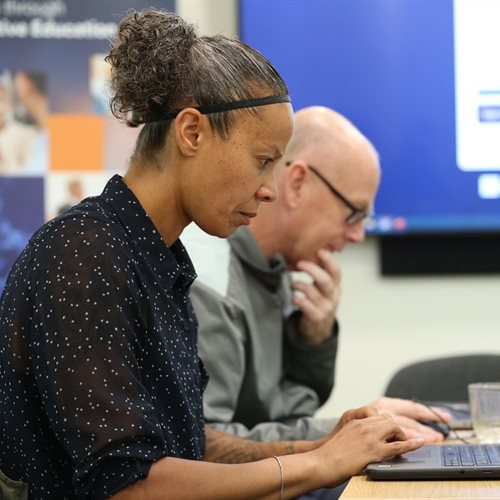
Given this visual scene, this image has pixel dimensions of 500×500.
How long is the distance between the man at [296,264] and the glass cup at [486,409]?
58 cm

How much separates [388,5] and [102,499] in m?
2.34

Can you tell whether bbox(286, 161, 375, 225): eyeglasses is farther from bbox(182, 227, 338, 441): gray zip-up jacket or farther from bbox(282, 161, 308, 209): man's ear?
bbox(182, 227, 338, 441): gray zip-up jacket

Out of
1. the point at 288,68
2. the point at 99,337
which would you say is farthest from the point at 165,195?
the point at 288,68

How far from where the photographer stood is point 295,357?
2.63 metres

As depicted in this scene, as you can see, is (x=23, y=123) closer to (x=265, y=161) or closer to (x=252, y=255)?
(x=252, y=255)

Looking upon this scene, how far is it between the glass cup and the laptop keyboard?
24 centimetres

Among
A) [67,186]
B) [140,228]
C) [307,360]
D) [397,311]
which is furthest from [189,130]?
[397,311]

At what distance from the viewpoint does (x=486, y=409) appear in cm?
194

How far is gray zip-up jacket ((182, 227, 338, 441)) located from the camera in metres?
2.16

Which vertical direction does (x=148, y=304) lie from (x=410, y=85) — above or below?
below

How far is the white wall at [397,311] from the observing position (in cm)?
338

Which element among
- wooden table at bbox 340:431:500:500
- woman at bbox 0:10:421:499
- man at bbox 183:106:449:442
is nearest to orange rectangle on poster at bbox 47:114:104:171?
man at bbox 183:106:449:442

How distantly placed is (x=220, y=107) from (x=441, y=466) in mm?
619

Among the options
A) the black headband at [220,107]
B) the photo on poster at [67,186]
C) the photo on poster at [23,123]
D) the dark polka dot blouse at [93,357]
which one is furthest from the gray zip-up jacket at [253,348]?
the photo on poster at [23,123]
